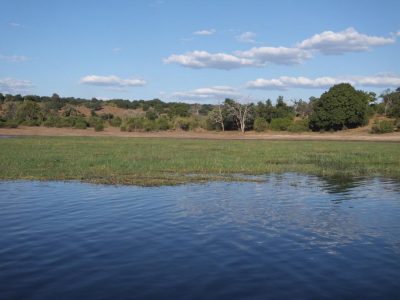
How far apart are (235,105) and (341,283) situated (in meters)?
87.5

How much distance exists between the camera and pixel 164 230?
13.1 meters

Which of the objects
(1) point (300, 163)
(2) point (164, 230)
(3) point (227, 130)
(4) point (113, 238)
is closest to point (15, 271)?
(4) point (113, 238)

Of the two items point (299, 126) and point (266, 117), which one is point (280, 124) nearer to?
point (299, 126)

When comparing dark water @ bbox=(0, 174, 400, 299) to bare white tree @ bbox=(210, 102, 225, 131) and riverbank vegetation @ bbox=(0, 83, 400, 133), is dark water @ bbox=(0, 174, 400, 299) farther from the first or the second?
bare white tree @ bbox=(210, 102, 225, 131)

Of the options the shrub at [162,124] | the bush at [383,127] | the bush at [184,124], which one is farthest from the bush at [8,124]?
the bush at [383,127]

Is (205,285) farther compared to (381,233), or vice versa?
(381,233)

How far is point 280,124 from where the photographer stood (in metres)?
87.6

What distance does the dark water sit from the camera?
28.2 ft

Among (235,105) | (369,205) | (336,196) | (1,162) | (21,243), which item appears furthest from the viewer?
(235,105)

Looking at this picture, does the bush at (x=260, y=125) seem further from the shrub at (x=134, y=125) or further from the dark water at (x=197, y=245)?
the dark water at (x=197, y=245)

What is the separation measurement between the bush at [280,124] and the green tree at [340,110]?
14.9 ft

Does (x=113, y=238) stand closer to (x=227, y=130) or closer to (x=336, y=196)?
(x=336, y=196)

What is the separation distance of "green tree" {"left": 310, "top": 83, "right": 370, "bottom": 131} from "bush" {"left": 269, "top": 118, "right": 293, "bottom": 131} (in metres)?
4.53

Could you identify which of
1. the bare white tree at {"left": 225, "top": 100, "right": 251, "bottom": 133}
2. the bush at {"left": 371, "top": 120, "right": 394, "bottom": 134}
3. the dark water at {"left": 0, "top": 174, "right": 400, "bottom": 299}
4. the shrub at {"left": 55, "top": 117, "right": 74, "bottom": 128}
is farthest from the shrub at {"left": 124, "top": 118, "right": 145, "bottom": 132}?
the dark water at {"left": 0, "top": 174, "right": 400, "bottom": 299}
